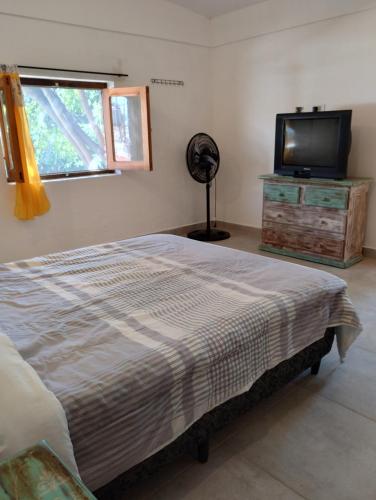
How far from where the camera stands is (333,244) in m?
3.91

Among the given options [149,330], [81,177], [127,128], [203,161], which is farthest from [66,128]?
[149,330]

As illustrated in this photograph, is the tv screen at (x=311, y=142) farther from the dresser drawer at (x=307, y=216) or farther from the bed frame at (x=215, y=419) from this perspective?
the bed frame at (x=215, y=419)

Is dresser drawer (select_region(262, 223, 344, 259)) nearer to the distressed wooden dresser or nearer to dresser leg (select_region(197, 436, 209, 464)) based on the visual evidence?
the distressed wooden dresser

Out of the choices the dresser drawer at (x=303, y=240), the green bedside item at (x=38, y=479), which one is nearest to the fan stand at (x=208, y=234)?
the dresser drawer at (x=303, y=240)

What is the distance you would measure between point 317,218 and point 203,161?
164 centimetres

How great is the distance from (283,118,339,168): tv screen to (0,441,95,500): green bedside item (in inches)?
148

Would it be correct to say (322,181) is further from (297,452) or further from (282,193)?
(297,452)

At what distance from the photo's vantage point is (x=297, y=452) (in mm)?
1671

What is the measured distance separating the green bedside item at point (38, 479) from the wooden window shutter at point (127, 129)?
3.70 metres

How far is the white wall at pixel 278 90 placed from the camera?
3.90 m

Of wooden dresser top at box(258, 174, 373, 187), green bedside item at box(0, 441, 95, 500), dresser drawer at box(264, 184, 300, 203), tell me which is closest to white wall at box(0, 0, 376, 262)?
wooden dresser top at box(258, 174, 373, 187)

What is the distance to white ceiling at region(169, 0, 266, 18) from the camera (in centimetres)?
450

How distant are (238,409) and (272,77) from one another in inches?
162

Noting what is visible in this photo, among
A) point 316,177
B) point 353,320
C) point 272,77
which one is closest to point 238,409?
point 353,320
